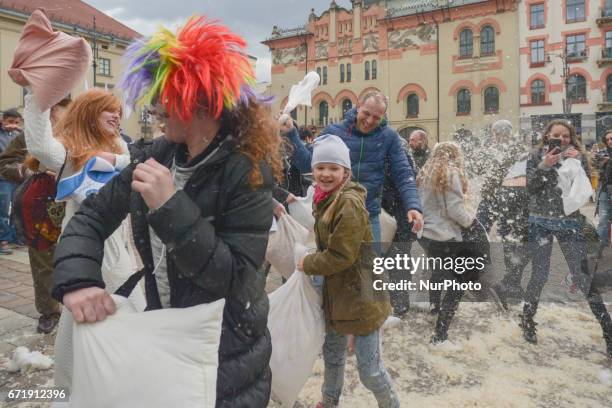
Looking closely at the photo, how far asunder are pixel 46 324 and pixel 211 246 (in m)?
3.21

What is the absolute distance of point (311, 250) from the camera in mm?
2861

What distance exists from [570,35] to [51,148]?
34418mm

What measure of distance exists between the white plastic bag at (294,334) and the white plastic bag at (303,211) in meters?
0.89

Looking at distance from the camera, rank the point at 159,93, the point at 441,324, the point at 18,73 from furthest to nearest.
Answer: the point at 441,324, the point at 18,73, the point at 159,93

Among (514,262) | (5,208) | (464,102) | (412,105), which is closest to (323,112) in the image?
(412,105)

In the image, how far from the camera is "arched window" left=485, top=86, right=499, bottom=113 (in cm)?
3023

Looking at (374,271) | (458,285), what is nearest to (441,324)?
(458,285)

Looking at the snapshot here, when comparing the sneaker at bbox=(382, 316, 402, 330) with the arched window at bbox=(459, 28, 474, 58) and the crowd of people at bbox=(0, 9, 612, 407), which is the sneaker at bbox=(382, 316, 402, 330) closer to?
the crowd of people at bbox=(0, 9, 612, 407)

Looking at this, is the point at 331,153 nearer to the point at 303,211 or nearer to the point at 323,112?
the point at 303,211

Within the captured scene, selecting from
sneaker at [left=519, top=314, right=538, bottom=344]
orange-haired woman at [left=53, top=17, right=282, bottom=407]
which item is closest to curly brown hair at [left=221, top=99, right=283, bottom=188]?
orange-haired woman at [left=53, top=17, right=282, bottom=407]

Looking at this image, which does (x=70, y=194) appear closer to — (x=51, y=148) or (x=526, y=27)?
(x=51, y=148)

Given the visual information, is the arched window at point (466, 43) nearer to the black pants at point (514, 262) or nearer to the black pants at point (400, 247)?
the black pants at point (514, 262)

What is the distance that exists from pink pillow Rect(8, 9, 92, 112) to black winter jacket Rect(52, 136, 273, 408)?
1.05m

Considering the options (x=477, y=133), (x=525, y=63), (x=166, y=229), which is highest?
(x=525, y=63)
